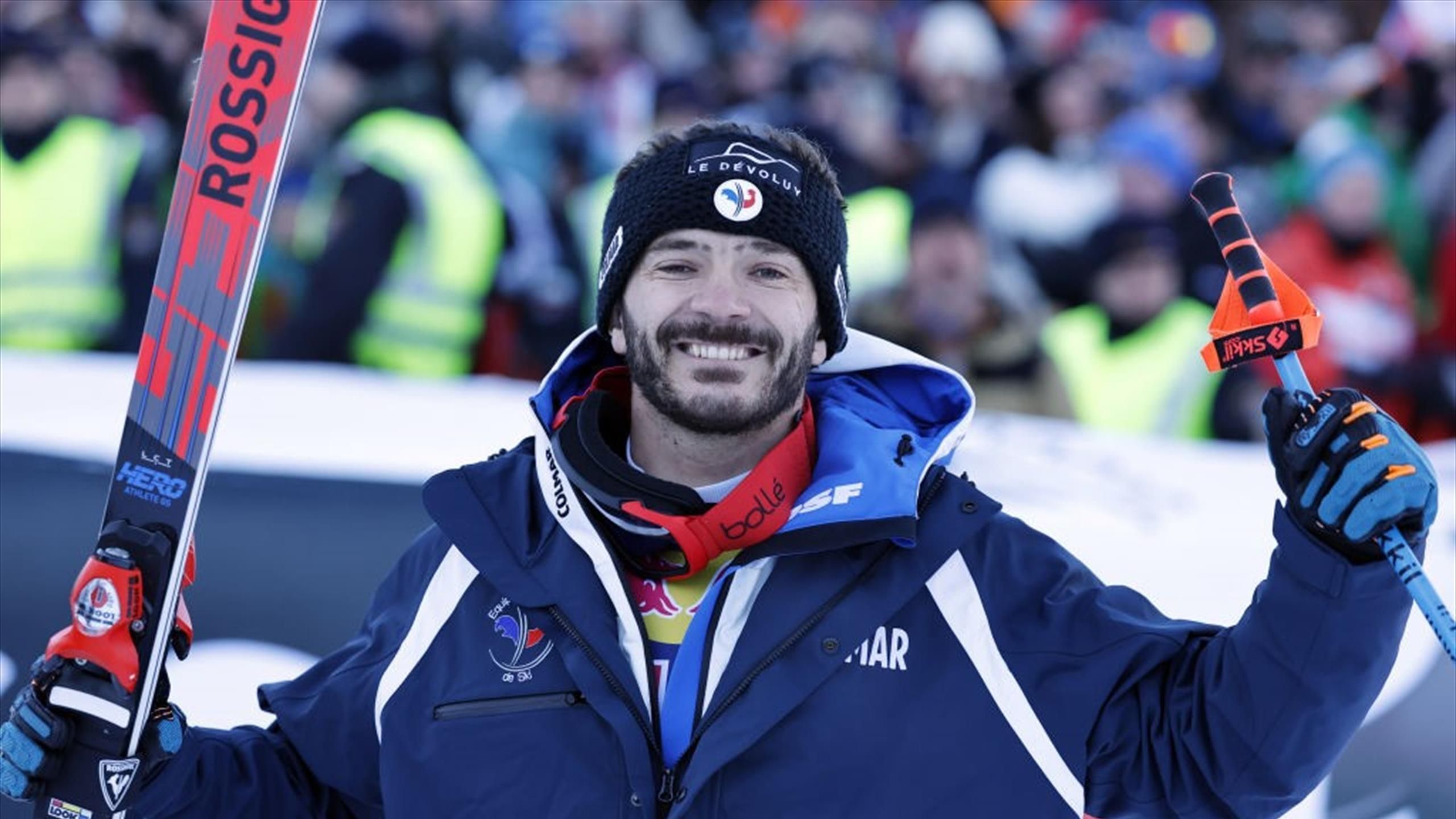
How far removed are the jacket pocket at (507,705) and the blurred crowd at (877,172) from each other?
324 cm

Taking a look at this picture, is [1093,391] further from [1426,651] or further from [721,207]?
[721,207]

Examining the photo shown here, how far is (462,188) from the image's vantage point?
6.16 metres

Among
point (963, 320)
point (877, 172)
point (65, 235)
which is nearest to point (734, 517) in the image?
point (963, 320)

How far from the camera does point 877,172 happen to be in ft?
23.8

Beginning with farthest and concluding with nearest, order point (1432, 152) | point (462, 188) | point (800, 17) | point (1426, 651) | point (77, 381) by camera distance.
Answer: point (800, 17) < point (1432, 152) < point (462, 188) < point (77, 381) < point (1426, 651)

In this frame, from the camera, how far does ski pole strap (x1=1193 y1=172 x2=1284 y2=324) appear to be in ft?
8.44

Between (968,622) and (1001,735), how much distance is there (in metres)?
0.17

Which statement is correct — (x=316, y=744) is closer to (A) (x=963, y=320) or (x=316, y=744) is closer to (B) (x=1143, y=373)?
(A) (x=963, y=320)

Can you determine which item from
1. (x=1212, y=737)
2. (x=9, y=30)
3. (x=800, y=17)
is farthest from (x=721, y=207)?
(x=800, y=17)

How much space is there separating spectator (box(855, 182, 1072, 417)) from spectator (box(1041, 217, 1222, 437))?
18 cm

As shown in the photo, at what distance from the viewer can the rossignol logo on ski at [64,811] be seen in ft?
8.89

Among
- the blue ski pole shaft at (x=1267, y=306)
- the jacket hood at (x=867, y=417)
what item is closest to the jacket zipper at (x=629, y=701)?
the jacket hood at (x=867, y=417)

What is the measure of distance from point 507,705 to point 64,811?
0.66 metres

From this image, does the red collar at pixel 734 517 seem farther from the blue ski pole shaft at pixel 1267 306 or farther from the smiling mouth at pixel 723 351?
the blue ski pole shaft at pixel 1267 306
